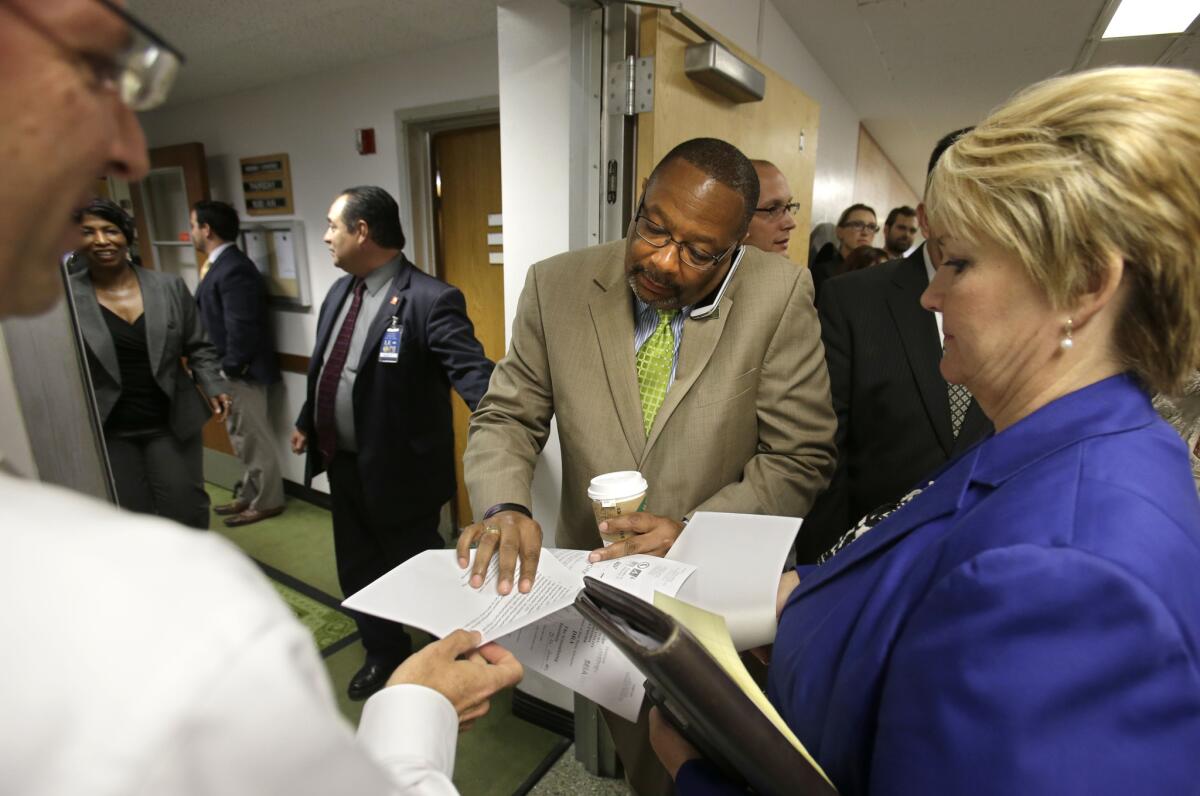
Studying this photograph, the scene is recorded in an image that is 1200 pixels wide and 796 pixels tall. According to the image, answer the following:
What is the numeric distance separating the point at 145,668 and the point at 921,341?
5.35 feet

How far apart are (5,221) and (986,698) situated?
78cm

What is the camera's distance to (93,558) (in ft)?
1.10

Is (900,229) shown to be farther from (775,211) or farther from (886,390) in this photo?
(886,390)

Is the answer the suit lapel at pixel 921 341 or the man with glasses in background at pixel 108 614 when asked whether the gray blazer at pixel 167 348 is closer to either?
the man with glasses in background at pixel 108 614

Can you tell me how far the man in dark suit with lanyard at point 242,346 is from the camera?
11.4 ft

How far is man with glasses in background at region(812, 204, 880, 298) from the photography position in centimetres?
396

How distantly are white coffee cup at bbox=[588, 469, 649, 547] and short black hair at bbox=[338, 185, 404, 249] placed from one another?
155 centimetres

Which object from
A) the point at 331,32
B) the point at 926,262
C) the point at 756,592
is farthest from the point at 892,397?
the point at 331,32

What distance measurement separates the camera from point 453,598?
35.9 inches

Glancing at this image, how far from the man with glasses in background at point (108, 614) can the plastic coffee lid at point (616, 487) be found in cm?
76

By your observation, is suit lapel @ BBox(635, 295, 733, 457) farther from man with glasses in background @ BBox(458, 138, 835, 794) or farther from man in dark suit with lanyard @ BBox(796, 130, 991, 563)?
man in dark suit with lanyard @ BBox(796, 130, 991, 563)

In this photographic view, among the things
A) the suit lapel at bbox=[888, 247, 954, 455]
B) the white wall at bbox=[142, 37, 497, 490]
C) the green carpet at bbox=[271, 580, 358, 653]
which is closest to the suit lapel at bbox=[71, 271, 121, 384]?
the green carpet at bbox=[271, 580, 358, 653]

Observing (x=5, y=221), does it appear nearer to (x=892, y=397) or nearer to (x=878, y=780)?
(x=878, y=780)

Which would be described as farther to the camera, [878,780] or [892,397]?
[892,397]
